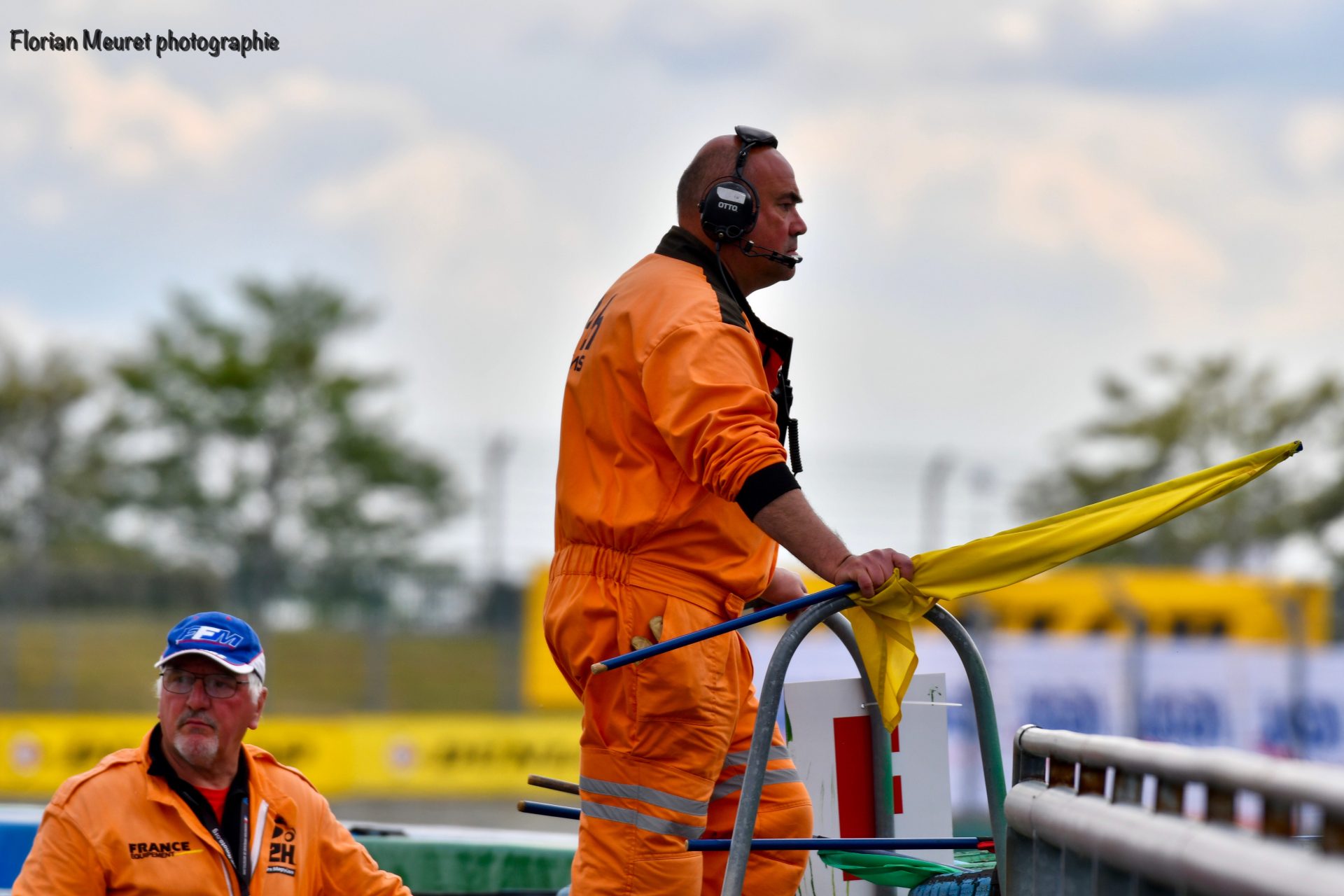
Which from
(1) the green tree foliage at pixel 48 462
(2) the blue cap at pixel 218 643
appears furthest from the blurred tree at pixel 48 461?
(2) the blue cap at pixel 218 643

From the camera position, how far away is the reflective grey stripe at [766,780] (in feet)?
12.4

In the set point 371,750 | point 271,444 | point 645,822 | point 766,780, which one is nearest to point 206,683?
point 645,822

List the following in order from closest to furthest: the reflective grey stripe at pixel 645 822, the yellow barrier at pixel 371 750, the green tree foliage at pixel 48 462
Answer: the reflective grey stripe at pixel 645 822 < the yellow barrier at pixel 371 750 < the green tree foliage at pixel 48 462

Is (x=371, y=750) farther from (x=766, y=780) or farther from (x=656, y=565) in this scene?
(x=656, y=565)

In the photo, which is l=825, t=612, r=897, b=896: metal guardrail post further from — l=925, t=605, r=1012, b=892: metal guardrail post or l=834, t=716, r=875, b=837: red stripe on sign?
l=925, t=605, r=1012, b=892: metal guardrail post

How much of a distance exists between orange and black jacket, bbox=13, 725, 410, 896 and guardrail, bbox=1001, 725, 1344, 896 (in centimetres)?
186

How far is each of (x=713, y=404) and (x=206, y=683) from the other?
57.8 inches

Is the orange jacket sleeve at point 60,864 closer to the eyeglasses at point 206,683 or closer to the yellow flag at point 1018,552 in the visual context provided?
the eyeglasses at point 206,683

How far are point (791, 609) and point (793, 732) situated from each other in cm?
112

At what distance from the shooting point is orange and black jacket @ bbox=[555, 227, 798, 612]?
10.7ft

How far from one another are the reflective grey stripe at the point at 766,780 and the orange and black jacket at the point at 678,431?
0.41 metres

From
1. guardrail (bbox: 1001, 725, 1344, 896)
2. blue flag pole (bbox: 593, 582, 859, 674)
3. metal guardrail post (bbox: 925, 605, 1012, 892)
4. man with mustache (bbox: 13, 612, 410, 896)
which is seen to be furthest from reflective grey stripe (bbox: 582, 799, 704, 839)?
A: man with mustache (bbox: 13, 612, 410, 896)

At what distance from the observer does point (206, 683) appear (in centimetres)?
400

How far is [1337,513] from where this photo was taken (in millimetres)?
48750
